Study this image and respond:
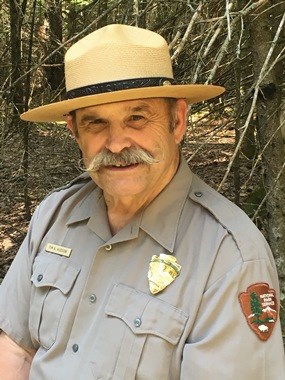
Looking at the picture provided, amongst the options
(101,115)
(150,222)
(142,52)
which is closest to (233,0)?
(142,52)

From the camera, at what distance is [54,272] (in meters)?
2.16

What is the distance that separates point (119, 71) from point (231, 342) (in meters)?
0.91

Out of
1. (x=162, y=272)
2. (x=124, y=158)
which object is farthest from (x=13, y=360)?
(x=124, y=158)

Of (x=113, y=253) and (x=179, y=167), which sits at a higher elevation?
(x=179, y=167)

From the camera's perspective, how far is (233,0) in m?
2.48

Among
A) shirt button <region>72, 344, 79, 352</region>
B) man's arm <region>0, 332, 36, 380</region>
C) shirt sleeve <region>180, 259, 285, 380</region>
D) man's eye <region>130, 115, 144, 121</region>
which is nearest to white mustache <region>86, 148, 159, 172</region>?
man's eye <region>130, 115, 144, 121</region>

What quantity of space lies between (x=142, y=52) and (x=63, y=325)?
0.95m

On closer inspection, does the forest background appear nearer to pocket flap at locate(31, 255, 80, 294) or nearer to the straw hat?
the straw hat

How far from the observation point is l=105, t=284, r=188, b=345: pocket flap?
71.0 inches

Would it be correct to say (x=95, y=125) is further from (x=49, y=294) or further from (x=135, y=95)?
(x=49, y=294)

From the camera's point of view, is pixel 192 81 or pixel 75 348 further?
pixel 192 81

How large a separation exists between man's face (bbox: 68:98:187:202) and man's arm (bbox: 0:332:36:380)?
2.44 feet

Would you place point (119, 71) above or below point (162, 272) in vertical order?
above

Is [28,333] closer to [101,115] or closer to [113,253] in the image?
[113,253]
